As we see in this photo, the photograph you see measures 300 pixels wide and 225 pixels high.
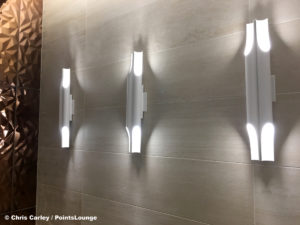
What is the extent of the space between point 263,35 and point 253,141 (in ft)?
1.64

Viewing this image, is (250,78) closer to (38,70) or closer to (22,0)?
(38,70)

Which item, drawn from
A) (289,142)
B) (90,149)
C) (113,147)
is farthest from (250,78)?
(90,149)

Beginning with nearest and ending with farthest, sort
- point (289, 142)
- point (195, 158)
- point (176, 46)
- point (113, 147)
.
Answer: point (289, 142) → point (195, 158) → point (176, 46) → point (113, 147)

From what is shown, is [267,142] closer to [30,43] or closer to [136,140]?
[136,140]

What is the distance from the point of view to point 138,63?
5.15 ft

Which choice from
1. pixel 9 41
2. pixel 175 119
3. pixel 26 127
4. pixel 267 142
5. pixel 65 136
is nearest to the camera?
pixel 267 142

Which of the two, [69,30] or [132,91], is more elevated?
[69,30]

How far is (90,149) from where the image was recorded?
1.89 m

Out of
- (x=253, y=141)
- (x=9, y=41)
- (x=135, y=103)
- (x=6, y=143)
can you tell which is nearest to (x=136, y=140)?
(x=135, y=103)

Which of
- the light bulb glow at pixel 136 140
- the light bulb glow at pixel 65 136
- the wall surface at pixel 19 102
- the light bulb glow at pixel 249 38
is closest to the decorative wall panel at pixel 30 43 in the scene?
the wall surface at pixel 19 102

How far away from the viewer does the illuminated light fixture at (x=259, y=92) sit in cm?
107

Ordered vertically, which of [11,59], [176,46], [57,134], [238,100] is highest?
[11,59]

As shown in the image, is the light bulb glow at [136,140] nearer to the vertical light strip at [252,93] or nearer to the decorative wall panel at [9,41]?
the vertical light strip at [252,93]

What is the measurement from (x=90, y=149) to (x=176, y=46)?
1.05 m
